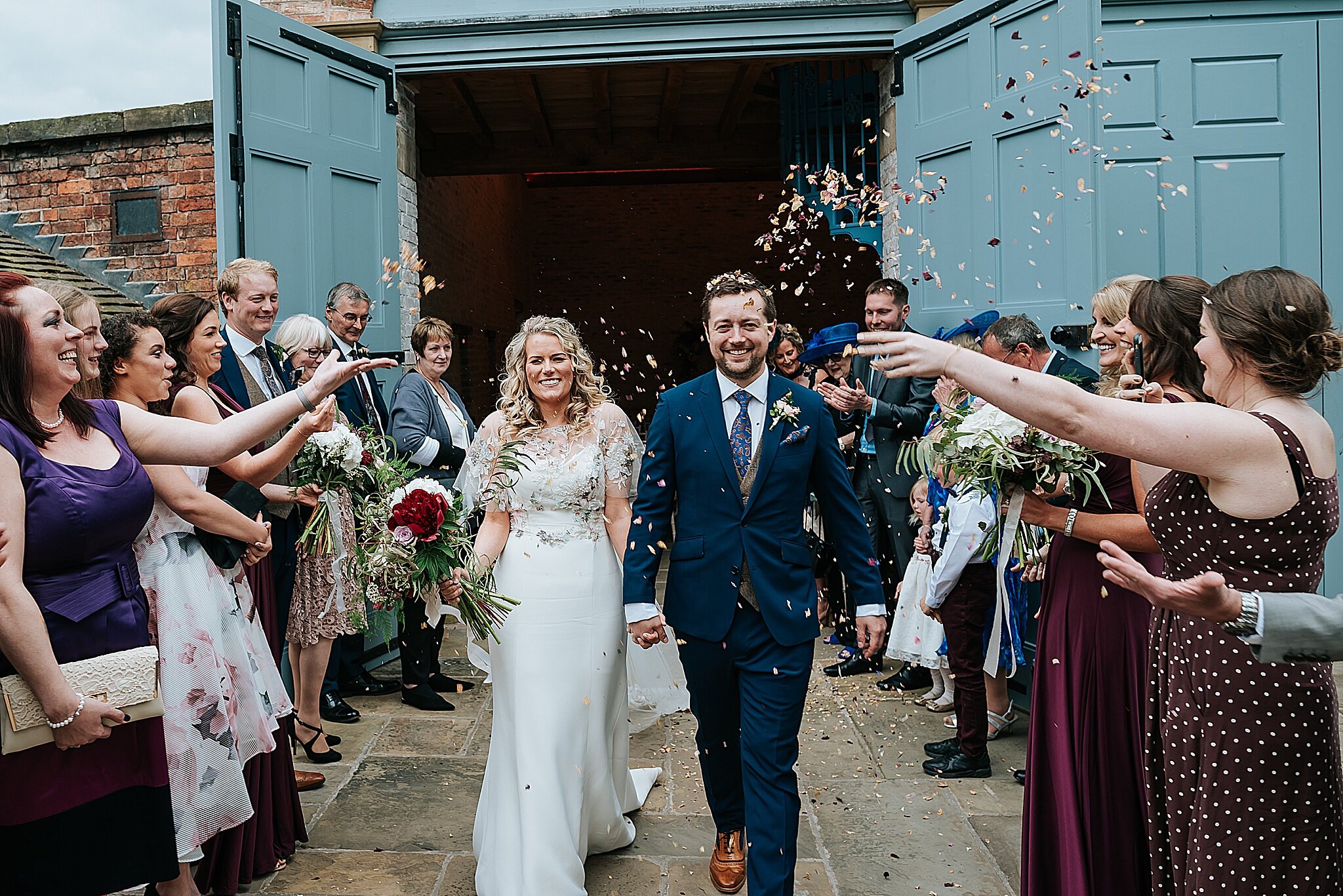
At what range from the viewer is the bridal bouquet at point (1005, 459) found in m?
2.85

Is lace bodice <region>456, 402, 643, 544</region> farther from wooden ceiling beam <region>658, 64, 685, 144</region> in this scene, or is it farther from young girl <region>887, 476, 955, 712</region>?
wooden ceiling beam <region>658, 64, 685, 144</region>

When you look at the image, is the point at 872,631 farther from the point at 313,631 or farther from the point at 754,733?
the point at 313,631

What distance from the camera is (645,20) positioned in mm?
6520

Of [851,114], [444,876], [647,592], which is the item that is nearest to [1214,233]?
→ [851,114]

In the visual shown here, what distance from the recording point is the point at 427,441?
5406 mm

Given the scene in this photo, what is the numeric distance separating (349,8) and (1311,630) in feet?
22.0

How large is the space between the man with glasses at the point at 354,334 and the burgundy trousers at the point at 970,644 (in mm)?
3130

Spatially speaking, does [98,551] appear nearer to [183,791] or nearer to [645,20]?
[183,791]

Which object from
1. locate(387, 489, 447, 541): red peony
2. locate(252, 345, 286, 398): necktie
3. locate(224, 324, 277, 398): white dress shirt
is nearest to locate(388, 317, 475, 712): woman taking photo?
Answer: locate(252, 345, 286, 398): necktie

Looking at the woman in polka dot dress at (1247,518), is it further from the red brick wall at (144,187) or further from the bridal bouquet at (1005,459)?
the red brick wall at (144,187)

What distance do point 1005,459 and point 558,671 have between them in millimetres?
1686

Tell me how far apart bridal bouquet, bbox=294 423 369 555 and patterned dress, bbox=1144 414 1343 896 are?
297 cm

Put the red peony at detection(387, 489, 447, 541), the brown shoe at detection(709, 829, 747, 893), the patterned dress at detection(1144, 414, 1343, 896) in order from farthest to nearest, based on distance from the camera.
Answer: the brown shoe at detection(709, 829, 747, 893) → the red peony at detection(387, 489, 447, 541) → the patterned dress at detection(1144, 414, 1343, 896)

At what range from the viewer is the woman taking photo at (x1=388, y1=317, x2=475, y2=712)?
5.43 m
